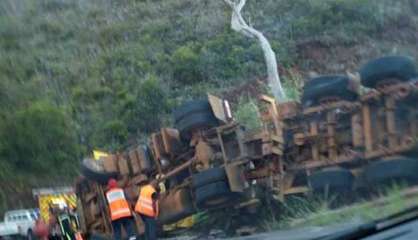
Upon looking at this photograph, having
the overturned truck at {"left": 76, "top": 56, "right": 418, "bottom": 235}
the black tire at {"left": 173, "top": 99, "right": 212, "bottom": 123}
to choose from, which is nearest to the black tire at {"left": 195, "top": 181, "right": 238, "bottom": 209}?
the overturned truck at {"left": 76, "top": 56, "right": 418, "bottom": 235}

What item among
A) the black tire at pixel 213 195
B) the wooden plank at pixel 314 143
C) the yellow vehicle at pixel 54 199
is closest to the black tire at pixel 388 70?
the wooden plank at pixel 314 143

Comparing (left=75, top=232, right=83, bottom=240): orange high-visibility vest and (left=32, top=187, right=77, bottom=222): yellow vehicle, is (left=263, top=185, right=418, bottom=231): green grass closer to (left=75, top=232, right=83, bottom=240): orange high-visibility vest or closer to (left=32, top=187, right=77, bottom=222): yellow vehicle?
(left=75, top=232, right=83, bottom=240): orange high-visibility vest

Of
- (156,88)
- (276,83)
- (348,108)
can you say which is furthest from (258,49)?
(348,108)

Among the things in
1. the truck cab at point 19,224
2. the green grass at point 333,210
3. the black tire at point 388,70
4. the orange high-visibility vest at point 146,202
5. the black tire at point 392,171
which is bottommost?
the green grass at point 333,210

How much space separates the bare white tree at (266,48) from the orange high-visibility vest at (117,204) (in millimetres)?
3042

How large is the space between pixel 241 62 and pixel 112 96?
336 cm

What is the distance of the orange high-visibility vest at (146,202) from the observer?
1195 centimetres

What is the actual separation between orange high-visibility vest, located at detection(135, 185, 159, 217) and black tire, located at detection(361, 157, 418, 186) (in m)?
3.42

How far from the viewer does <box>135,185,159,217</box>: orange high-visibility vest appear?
1195 cm

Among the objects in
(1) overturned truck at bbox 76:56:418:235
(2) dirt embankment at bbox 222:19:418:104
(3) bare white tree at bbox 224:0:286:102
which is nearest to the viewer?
(1) overturned truck at bbox 76:56:418:235

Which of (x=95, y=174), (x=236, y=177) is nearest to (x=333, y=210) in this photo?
(x=236, y=177)

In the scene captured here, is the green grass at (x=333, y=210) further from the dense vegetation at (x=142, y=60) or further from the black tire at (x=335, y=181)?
the dense vegetation at (x=142, y=60)

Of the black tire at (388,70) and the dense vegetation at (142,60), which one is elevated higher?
the dense vegetation at (142,60)

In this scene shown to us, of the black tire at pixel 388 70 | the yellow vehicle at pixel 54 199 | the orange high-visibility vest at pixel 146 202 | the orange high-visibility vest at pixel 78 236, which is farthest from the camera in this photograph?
the yellow vehicle at pixel 54 199
